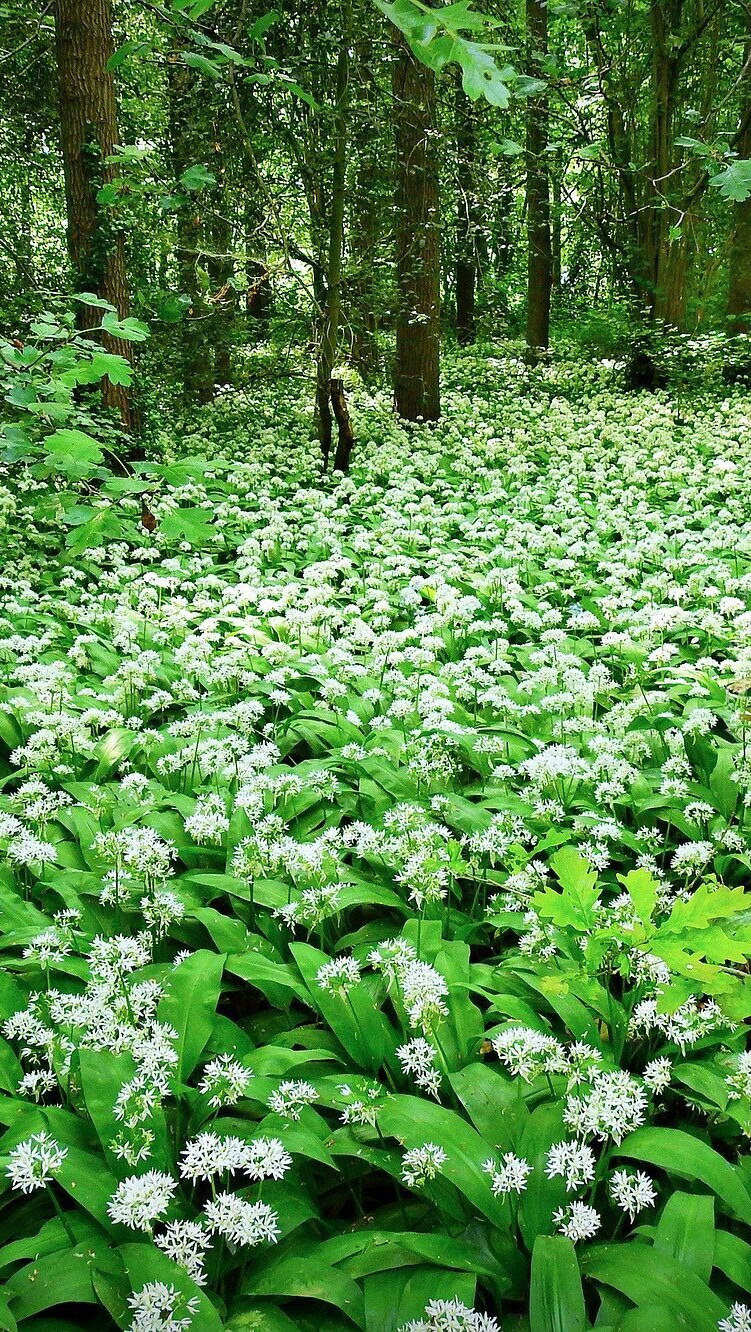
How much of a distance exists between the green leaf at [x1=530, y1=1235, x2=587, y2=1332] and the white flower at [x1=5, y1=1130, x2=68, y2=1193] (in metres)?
0.84

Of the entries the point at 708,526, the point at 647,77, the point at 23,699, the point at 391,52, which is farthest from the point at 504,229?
the point at 23,699

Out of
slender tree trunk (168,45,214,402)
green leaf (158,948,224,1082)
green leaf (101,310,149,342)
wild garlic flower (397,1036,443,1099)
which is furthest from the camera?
slender tree trunk (168,45,214,402)

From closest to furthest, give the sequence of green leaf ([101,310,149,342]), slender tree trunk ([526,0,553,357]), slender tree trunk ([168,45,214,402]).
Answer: green leaf ([101,310,149,342]) < slender tree trunk ([168,45,214,402]) < slender tree trunk ([526,0,553,357])

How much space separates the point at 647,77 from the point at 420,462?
924 centimetres

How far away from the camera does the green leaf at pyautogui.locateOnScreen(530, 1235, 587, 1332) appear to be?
4.62 ft

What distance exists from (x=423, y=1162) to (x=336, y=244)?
7.99 m

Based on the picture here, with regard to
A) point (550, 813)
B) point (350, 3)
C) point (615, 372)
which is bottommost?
point (550, 813)

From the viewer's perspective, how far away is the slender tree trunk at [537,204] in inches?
385

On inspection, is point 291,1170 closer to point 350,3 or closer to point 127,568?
point 127,568

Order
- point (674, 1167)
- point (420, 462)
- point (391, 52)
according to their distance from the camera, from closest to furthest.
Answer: point (674, 1167)
point (391, 52)
point (420, 462)

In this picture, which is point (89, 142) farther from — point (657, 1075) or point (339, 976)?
point (657, 1075)

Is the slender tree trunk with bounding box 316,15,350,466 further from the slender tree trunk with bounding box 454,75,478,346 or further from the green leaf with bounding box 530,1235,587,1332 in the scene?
the green leaf with bounding box 530,1235,587,1332

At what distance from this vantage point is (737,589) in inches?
189

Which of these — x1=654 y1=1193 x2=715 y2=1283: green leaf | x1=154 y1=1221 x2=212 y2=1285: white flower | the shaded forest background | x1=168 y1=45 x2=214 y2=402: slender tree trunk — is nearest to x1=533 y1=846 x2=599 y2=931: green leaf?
x1=654 y1=1193 x2=715 y2=1283: green leaf
